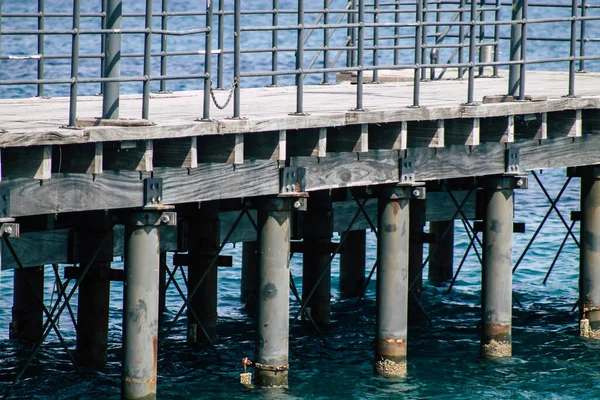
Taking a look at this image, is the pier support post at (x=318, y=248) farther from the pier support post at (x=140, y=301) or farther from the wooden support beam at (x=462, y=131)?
the pier support post at (x=140, y=301)

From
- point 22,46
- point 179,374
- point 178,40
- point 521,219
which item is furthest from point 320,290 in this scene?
point 178,40

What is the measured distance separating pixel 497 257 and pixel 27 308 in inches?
238

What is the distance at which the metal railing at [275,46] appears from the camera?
1271 centimetres

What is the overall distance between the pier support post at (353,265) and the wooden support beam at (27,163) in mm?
9932

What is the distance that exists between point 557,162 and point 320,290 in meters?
3.89

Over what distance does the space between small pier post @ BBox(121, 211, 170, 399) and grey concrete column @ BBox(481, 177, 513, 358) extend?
191 inches

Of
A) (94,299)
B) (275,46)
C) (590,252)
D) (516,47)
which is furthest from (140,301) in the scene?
(590,252)

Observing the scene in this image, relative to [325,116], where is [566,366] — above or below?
below

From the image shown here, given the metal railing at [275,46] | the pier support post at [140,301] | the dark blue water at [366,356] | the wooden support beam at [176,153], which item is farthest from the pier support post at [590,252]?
the pier support post at [140,301]

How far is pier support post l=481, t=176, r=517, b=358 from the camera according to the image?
1600 cm

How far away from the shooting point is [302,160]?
14.1 m

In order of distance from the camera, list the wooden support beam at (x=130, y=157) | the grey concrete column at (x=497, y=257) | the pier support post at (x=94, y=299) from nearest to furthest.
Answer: the wooden support beam at (x=130, y=157) → the pier support post at (x=94, y=299) → the grey concrete column at (x=497, y=257)

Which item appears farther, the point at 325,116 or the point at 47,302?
the point at 47,302

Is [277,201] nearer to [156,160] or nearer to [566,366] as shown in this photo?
[156,160]
